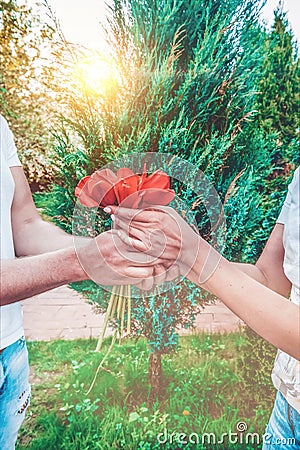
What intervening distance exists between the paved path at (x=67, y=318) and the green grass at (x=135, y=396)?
0.15 ft

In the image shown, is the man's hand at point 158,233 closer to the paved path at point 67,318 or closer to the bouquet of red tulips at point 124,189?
the bouquet of red tulips at point 124,189

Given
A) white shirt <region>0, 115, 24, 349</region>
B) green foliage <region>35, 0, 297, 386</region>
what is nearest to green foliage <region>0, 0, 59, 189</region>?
green foliage <region>35, 0, 297, 386</region>

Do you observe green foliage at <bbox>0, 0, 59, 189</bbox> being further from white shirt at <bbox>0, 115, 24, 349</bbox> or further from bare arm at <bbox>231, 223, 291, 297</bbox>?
bare arm at <bbox>231, 223, 291, 297</bbox>

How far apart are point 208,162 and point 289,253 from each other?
0.82 metres

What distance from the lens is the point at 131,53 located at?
5.51ft

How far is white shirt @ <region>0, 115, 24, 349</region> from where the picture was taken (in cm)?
108

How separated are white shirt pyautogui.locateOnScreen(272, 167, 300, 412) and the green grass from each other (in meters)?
0.99

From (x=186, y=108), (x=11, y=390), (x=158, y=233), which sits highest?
(x=186, y=108)

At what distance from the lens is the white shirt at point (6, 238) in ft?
3.53

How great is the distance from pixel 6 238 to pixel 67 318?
98 cm

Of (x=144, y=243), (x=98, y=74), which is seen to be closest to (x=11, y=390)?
(x=144, y=243)

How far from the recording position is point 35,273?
3.12ft

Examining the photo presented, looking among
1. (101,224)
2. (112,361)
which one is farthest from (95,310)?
(101,224)

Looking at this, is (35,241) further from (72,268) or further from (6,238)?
(72,268)
